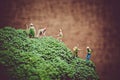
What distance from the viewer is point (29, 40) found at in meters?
4.68

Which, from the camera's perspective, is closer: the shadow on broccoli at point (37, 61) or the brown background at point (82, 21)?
the shadow on broccoli at point (37, 61)

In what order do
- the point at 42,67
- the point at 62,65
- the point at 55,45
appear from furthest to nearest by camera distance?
the point at 55,45 < the point at 62,65 < the point at 42,67

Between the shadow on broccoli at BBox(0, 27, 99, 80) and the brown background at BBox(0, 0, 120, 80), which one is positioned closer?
the shadow on broccoli at BBox(0, 27, 99, 80)

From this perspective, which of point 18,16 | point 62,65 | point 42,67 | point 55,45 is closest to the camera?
point 42,67

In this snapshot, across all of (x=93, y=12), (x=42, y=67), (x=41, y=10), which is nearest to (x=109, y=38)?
(x=93, y=12)

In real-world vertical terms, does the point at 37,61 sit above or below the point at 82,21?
below

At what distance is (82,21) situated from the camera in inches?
278

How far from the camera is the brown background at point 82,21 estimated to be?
680 centimetres

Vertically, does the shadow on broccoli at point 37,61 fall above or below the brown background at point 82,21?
below

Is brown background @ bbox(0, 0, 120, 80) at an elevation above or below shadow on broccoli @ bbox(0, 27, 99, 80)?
above

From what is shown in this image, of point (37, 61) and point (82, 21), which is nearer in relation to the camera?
point (37, 61)

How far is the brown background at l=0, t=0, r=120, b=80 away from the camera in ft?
22.3

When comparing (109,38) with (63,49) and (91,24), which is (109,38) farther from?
(63,49)

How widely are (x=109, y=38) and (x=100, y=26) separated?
43cm
